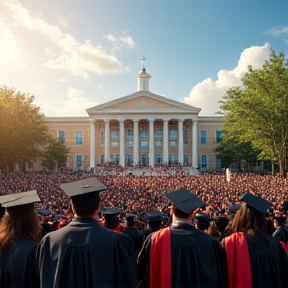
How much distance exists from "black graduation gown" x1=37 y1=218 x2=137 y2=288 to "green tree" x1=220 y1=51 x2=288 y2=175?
28.5 m

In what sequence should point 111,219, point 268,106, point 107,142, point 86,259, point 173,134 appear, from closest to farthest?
point 86,259, point 111,219, point 268,106, point 107,142, point 173,134

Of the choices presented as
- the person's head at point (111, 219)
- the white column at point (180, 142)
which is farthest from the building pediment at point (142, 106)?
the person's head at point (111, 219)

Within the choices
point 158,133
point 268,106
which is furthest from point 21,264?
point 158,133

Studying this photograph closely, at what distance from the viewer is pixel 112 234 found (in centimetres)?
278

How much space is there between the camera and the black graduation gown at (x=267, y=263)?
3.27m

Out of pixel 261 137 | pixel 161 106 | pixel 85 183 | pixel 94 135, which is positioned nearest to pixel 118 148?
pixel 94 135

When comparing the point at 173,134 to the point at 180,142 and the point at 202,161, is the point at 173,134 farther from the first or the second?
the point at 202,161

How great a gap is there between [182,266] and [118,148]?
175ft

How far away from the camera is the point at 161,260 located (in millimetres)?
3230

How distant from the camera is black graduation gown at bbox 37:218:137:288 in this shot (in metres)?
2.68

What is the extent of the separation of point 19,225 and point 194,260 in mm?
1703

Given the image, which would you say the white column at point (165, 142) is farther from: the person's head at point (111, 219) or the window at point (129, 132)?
the person's head at point (111, 219)

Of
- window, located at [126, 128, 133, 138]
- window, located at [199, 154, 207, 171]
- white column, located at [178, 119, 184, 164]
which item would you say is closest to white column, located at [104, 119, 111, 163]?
window, located at [126, 128, 133, 138]

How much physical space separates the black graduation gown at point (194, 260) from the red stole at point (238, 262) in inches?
5.1
